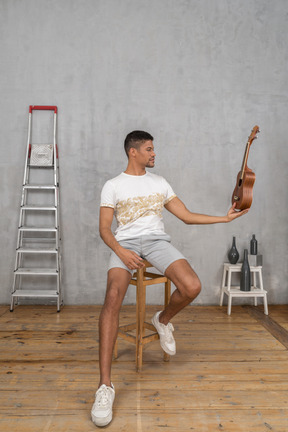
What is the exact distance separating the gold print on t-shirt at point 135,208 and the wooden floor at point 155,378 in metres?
0.90

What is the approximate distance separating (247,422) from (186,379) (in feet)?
1.54

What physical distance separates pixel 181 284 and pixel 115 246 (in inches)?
17.2

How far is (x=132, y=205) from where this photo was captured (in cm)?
230

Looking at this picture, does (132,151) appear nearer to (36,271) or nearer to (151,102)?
(151,102)

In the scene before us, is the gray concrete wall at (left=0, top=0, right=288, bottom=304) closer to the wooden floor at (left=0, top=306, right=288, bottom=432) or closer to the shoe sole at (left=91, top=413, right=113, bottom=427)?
the wooden floor at (left=0, top=306, right=288, bottom=432)

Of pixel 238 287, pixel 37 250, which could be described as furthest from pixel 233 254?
pixel 37 250

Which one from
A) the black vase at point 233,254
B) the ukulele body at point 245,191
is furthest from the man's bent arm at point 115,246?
the black vase at point 233,254

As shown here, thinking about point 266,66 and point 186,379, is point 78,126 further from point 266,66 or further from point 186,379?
point 186,379

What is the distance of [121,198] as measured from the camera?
2299mm

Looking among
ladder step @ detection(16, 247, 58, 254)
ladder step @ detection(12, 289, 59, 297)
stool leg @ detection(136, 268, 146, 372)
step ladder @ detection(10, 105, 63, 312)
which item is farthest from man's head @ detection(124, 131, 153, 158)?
ladder step @ detection(12, 289, 59, 297)

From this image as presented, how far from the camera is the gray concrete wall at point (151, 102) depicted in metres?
3.53

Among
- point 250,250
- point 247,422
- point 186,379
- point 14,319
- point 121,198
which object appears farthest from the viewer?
point 250,250

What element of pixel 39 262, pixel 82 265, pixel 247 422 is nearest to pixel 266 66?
pixel 82 265

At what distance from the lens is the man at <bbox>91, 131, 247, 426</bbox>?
205cm
